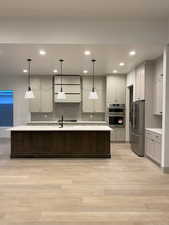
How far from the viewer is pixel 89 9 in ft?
11.5

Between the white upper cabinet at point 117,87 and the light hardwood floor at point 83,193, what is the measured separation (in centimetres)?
338

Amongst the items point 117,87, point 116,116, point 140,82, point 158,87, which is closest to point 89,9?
point 158,87

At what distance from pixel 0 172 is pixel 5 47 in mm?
2786

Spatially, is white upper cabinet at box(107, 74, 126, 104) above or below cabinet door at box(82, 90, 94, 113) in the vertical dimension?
above

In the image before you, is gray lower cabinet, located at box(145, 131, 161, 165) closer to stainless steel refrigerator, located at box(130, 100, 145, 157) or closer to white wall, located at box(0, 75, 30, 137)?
stainless steel refrigerator, located at box(130, 100, 145, 157)

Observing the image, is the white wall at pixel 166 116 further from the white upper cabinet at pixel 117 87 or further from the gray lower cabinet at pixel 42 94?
the gray lower cabinet at pixel 42 94

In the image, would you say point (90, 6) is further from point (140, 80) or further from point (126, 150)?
point (126, 150)

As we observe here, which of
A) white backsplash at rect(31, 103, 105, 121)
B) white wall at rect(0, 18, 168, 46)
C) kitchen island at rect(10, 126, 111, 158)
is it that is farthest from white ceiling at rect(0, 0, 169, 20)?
white backsplash at rect(31, 103, 105, 121)

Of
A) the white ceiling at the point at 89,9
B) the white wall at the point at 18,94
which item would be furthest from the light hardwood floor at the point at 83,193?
the white wall at the point at 18,94

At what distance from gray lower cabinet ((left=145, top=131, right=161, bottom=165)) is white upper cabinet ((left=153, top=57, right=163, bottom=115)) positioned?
2.27 feet

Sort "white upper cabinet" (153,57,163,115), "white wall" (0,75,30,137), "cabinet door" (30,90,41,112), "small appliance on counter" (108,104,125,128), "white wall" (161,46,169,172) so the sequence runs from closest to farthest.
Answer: "white wall" (161,46,169,172), "white upper cabinet" (153,57,163,115), "small appliance on counter" (108,104,125,128), "cabinet door" (30,90,41,112), "white wall" (0,75,30,137)

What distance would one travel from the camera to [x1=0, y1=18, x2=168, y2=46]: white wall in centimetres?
390

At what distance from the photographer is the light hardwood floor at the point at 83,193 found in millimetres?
2398

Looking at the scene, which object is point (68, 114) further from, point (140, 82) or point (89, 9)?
point (89, 9)
